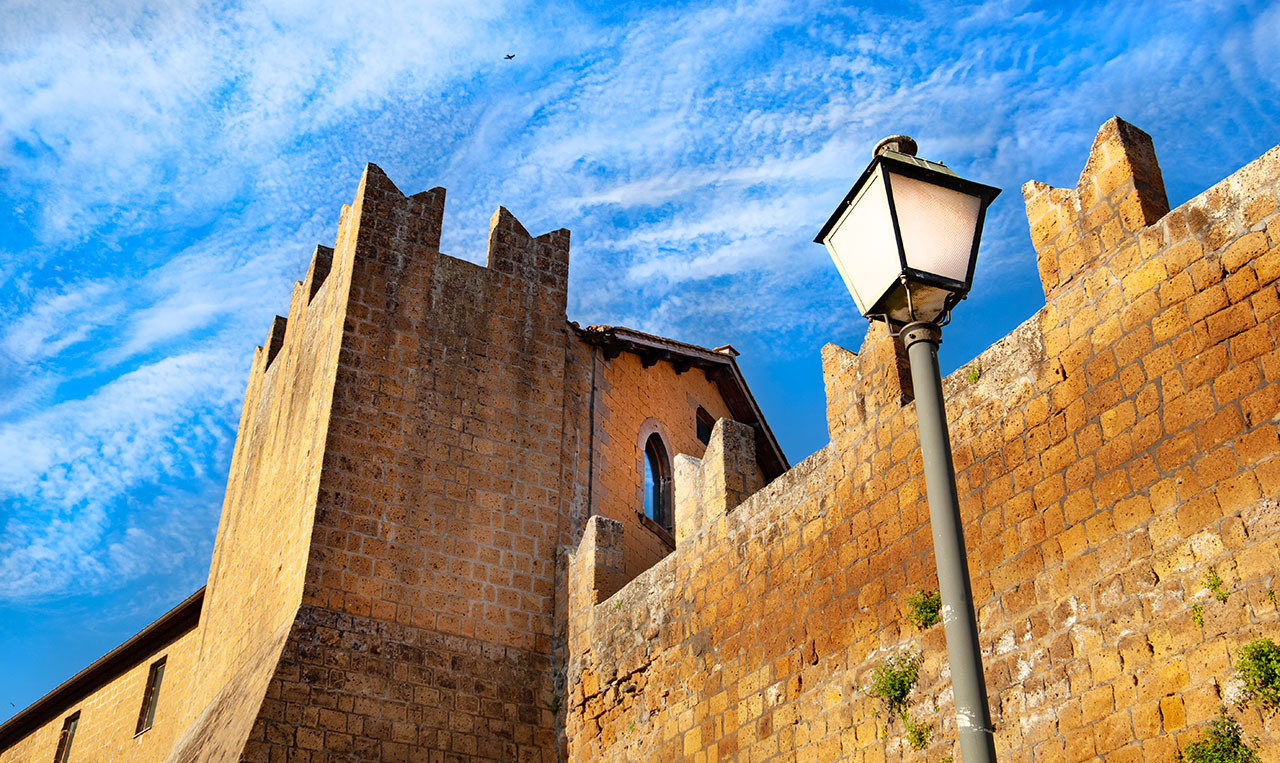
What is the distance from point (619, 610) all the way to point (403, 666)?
1.89 metres

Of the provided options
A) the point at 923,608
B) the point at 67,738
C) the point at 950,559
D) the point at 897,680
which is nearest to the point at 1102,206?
the point at 923,608

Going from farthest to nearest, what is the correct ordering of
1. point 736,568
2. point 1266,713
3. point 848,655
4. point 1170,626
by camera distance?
point 736,568 → point 848,655 → point 1170,626 → point 1266,713

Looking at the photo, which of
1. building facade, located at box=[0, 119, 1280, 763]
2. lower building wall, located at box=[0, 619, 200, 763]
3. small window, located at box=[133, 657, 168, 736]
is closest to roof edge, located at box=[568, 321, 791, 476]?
building facade, located at box=[0, 119, 1280, 763]

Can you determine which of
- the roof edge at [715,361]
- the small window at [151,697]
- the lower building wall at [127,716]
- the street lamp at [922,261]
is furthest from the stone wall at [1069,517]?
the small window at [151,697]

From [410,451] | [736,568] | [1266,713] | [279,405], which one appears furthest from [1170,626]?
[279,405]

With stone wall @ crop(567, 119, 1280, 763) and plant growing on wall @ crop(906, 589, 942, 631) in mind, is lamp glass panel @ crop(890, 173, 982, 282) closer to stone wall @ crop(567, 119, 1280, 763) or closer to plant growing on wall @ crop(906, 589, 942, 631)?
stone wall @ crop(567, 119, 1280, 763)

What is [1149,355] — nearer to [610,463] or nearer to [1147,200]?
[1147,200]

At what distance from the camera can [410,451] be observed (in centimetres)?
1139

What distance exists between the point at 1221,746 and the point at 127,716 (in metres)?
15.6

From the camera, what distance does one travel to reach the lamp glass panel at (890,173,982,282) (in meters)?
4.10

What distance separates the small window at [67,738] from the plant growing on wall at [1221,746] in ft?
59.8

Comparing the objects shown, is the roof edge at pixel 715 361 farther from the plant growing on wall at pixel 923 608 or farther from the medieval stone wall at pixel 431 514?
the plant growing on wall at pixel 923 608

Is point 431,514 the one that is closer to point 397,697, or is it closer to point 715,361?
point 397,697

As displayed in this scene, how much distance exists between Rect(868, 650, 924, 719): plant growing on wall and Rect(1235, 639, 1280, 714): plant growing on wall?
6.86 feet
